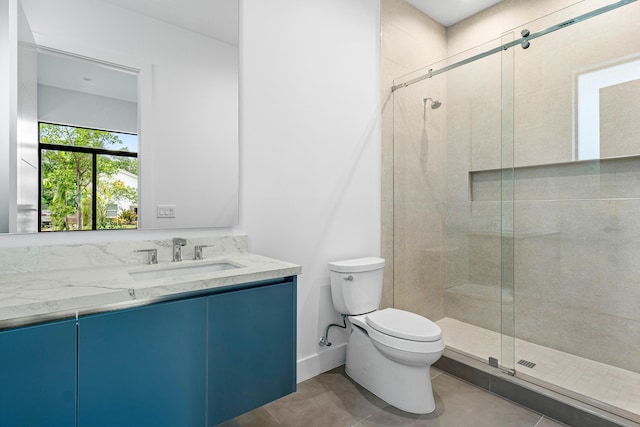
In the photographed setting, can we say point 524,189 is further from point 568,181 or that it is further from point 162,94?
point 162,94

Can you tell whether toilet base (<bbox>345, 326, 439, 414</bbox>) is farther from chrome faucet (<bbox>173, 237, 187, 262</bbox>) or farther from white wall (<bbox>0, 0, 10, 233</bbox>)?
white wall (<bbox>0, 0, 10, 233</bbox>)

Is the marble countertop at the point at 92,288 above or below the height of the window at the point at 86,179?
below

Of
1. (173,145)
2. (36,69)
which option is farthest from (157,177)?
(36,69)

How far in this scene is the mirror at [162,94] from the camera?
1303 mm

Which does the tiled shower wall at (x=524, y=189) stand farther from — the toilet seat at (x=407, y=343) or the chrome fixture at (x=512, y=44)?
the toilet seat at (x=407, y=343)

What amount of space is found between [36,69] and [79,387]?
1.23 meters

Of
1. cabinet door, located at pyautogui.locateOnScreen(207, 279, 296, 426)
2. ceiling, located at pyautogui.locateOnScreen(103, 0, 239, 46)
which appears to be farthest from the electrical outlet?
ceiling, located at pyautogui.locateOnScreen(103, 0, 239, 46)

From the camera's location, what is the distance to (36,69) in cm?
133

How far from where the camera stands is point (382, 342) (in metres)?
1.78

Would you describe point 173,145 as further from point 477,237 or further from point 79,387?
point 477,237

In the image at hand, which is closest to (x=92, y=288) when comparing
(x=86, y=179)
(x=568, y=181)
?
(x=86, y=179)

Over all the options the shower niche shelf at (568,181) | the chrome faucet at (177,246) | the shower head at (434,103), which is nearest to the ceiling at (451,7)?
the shower head at (434,103)

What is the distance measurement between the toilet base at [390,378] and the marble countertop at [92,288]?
89cm

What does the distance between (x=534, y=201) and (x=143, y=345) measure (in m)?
2.54
